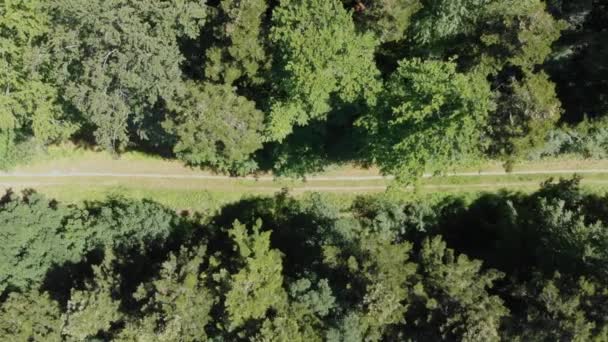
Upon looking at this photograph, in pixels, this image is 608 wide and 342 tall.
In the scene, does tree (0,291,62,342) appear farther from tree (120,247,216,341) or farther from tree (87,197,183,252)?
tree (120,247,216,341)

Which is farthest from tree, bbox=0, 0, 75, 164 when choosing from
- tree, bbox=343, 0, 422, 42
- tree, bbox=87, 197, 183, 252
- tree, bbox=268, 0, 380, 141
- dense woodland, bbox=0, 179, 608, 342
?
tree, bbox=343, 0, 422, 42

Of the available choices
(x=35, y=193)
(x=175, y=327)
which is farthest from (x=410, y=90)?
(x=35, y=193)

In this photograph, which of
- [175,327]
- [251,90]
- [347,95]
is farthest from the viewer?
[251,90]

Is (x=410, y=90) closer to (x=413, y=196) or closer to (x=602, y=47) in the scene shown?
(x=413, y=196)

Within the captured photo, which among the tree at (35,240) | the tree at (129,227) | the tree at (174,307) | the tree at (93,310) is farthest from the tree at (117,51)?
the tree at (174,307)

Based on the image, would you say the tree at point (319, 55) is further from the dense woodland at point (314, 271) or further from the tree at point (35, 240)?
the tree at point (35, 240)
